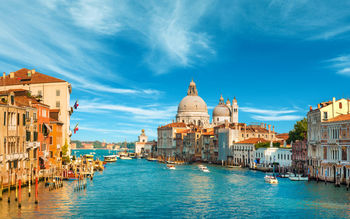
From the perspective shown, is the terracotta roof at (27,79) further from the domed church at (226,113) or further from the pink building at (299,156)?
the domed church at (226,113)

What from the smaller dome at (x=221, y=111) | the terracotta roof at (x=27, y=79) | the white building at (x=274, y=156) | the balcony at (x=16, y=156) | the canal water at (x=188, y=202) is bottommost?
the canal water at (x=188, y=202)

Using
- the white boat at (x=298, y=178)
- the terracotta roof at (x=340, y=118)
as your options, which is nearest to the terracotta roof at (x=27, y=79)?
the white boat at (x=298, y=178)

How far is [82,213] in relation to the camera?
29234 millimetres

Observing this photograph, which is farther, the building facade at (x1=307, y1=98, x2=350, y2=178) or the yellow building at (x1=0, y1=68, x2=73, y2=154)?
the yellow building at (x1=0, y1=68, x2=73, y2=154)

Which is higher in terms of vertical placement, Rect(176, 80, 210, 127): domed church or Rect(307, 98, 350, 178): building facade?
Rect(176, 80, 210, 127): domed church

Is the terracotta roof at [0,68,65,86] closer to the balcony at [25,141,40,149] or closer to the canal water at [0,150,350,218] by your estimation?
the balcony at [25,141,40,149]

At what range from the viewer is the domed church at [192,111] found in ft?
529

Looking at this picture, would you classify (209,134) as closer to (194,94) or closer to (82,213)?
(194,94)

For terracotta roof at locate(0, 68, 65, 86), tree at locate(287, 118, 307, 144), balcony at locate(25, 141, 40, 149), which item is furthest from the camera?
tree at locate(287, 118, 307, 144)

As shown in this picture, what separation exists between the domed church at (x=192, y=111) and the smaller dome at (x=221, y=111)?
642cm

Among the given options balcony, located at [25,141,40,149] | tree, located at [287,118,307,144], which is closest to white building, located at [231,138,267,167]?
tree, located at [287,118,307,144]

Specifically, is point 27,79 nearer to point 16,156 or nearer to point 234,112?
point 16,156

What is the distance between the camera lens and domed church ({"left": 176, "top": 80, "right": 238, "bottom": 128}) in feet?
503

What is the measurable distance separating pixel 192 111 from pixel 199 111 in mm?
2730
